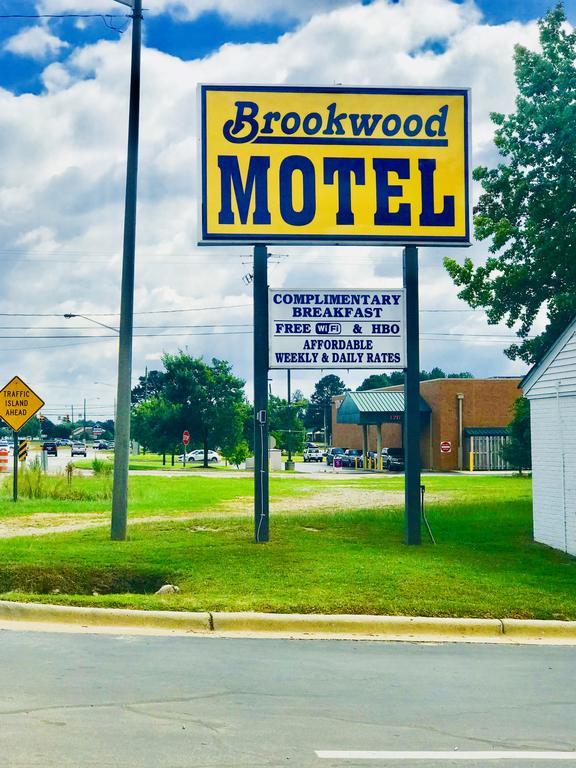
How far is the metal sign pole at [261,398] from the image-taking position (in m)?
14.3

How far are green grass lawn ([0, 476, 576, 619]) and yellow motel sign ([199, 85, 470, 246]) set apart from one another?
16.0 ft

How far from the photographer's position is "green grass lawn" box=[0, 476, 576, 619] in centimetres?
971

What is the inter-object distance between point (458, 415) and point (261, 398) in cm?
4838

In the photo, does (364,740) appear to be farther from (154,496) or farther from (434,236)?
(154,496)

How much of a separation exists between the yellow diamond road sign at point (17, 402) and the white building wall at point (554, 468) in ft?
46.3

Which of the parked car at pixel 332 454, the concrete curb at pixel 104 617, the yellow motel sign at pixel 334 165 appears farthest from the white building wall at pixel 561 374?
the parked car at pixel 332 454

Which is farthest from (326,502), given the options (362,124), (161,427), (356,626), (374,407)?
(161,427)

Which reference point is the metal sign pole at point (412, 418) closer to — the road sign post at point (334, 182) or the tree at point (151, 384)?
the road sign post at point (334, 182)

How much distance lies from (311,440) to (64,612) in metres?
146

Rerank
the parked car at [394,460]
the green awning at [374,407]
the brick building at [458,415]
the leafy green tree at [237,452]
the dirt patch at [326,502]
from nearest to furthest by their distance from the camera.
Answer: the dirt patch at [326,502] < the parked car at [394,460] < the green awning at [374,407] < the brick building at [458,415] < the leafy green tree at [237,452]

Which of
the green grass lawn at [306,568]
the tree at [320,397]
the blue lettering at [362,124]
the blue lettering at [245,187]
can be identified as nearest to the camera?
the green grass lawn at [306,568]

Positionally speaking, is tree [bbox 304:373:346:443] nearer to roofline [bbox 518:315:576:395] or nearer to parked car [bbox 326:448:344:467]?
parked car [bbox 326:448:344:467]

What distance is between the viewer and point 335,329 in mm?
14547

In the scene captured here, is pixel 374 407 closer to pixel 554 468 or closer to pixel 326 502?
pixel 326 502
